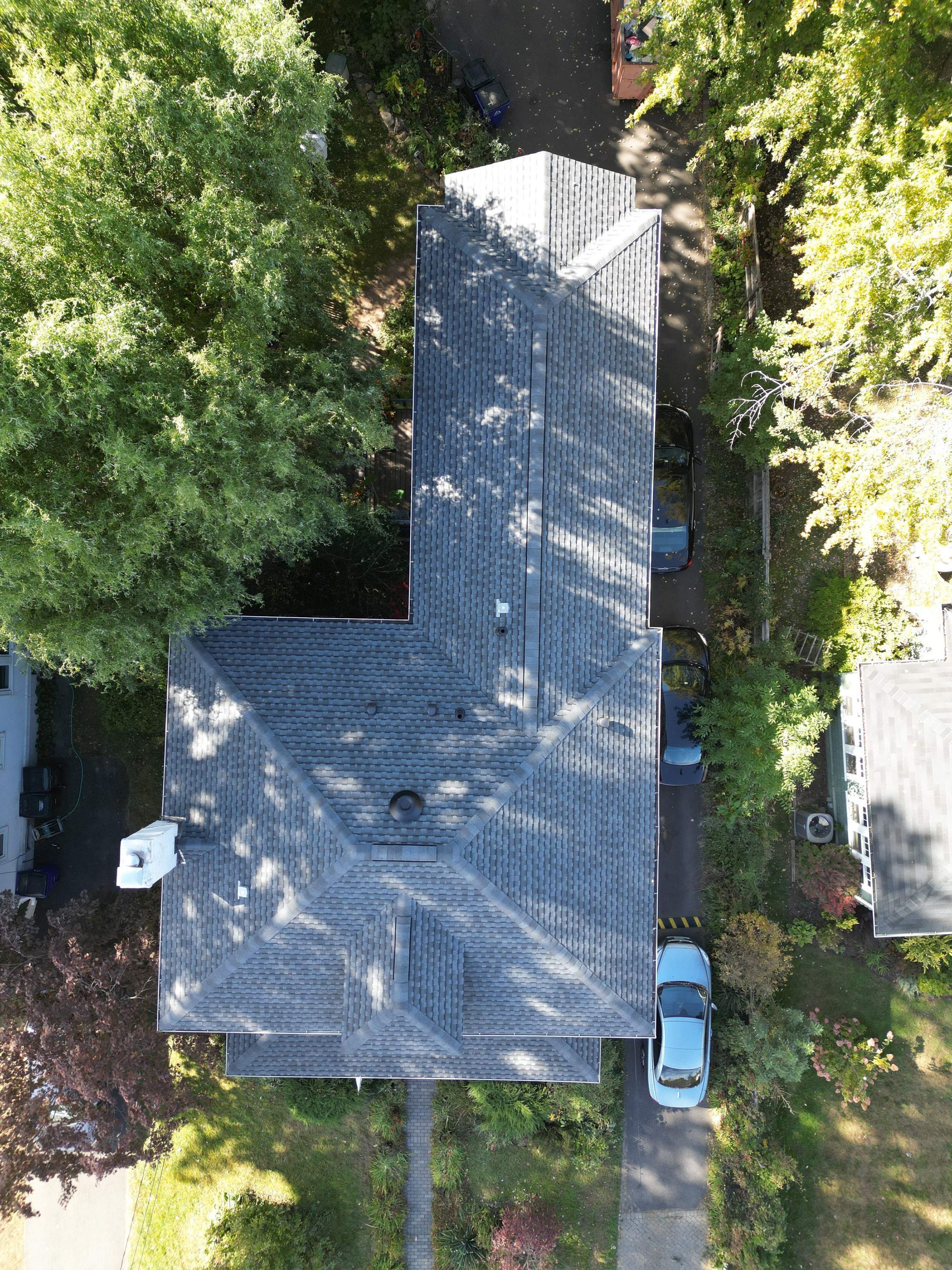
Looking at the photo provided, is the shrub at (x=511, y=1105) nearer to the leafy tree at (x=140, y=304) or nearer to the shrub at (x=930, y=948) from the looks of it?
the shrub at (x=930, y=948)

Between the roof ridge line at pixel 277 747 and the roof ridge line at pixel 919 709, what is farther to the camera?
the roof ridge line at pixel 919 709

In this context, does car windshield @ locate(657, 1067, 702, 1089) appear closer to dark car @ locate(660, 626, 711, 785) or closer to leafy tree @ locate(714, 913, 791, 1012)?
leafy tree @ locate(714, 913, 791, 1012)

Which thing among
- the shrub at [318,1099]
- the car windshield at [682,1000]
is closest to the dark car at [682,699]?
the car windshield at [682,1000]

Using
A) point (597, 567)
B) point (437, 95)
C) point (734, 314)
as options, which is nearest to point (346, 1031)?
point (597, 567)

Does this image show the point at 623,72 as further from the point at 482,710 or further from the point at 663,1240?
the point at 663,1240

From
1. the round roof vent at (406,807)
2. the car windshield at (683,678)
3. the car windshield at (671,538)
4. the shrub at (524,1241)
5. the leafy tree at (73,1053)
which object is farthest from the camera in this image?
the car windshield at (683,678)

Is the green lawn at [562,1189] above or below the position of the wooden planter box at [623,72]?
below

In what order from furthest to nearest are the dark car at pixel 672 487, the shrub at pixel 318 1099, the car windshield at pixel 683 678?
the car windshield at pixel 683 678 < the dark car at pixel 672 487 < the shrub at pixel 318 1099

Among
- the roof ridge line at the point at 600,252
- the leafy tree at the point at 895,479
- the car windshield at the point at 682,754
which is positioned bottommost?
the car windshield at the point at 682,754
